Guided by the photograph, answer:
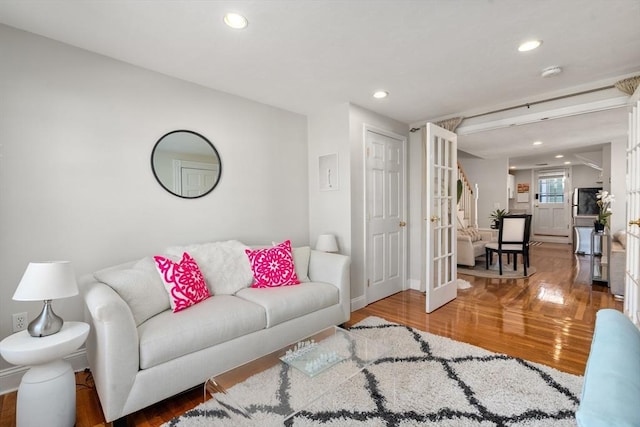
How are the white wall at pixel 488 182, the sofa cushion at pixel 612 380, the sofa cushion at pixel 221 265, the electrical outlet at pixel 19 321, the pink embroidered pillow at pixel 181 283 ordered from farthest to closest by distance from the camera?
the white wall at pixel 488 182, the sofa cushion at pixel 221 265, the pink embroidered pillow at pixel 181 283, the electrical outlet at pixel 19 321, the sofa cushion at pixel 612 380

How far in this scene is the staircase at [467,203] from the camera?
6.44 m

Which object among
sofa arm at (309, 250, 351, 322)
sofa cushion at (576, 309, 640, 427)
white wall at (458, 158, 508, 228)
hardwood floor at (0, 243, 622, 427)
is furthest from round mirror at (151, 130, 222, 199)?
white wall at (458, 158, 508, 228)

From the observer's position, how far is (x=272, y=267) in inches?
106

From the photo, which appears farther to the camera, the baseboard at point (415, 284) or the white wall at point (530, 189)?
the white wall at point (530, 189)

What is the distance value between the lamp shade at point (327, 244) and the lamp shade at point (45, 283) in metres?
2.09

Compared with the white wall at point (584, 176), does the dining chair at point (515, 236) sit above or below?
below

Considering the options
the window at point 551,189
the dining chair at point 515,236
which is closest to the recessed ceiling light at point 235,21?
the dining chair at point 515,236

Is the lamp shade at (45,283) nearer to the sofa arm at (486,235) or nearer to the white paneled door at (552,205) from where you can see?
the sofa arm at (486,235)

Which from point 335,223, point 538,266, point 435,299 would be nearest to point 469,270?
point 538,266

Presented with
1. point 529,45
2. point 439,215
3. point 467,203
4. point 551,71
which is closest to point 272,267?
point 439,215

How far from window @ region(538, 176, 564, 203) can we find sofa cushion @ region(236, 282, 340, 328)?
30.2 ft

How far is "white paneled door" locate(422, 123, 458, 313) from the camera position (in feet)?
10.6

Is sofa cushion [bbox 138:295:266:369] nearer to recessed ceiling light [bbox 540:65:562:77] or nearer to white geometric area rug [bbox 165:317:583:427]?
white geometric area rug [bbox 165:317:583:427]

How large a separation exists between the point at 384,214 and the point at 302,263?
1.38 meters
